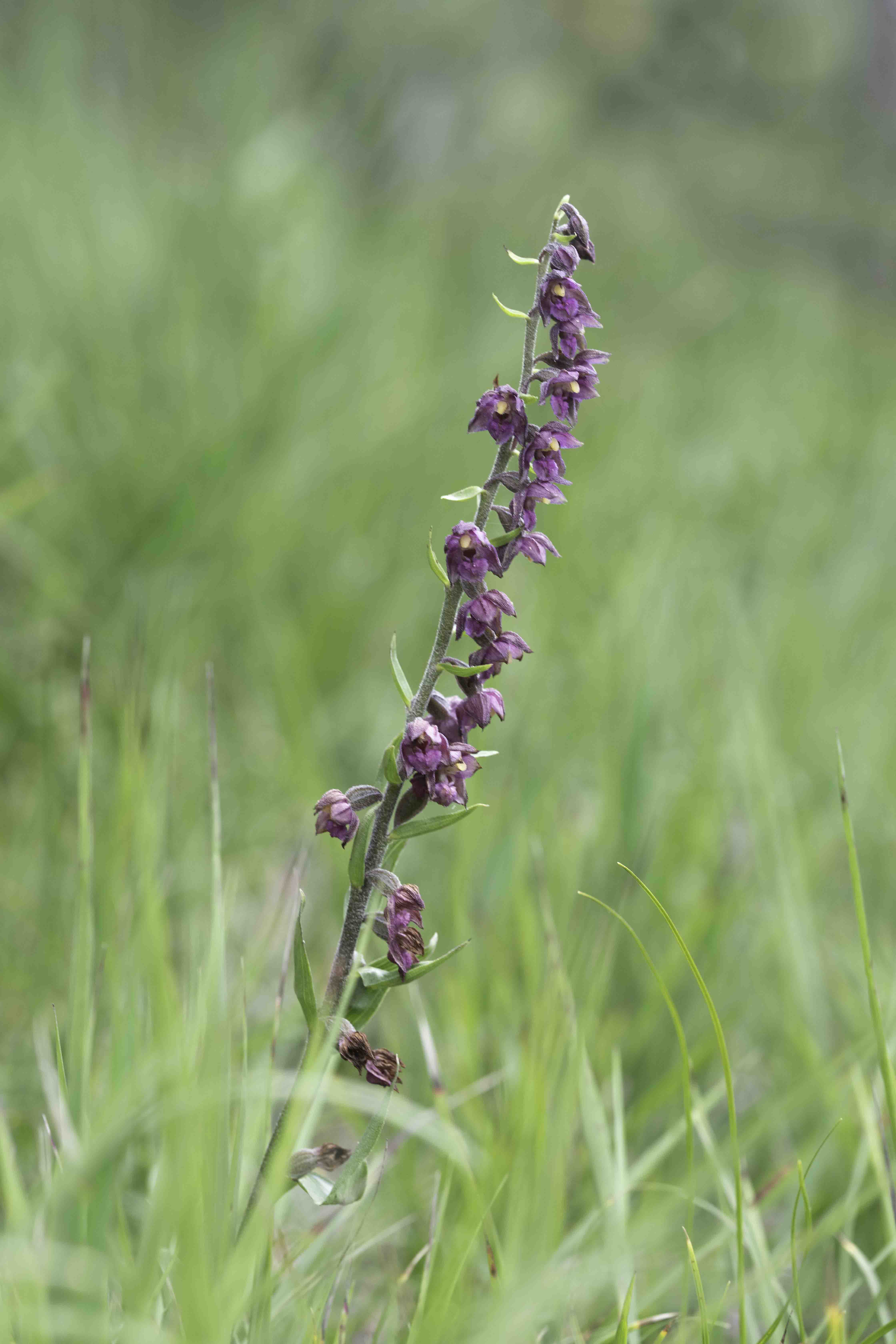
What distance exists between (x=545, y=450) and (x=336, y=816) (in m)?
0.61

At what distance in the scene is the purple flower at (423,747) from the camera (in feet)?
4.26

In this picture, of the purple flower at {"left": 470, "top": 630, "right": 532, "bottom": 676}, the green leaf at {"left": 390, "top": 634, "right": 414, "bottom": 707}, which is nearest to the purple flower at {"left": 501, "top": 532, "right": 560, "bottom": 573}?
the purple flower at {"left": 470, "top": 630, "right": 532, "bottom": 676}

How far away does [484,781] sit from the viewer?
332cm

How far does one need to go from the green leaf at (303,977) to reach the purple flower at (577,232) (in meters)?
1.03

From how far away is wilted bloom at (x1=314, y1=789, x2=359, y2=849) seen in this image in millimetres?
1381

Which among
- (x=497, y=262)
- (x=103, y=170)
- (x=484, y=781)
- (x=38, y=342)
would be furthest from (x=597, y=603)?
(x=497, y=262)

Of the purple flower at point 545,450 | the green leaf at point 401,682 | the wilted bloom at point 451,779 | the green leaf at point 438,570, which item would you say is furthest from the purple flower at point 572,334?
the wilted bloom at point 451,779

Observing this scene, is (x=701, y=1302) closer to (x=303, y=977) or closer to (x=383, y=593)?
(x=303, y=977)

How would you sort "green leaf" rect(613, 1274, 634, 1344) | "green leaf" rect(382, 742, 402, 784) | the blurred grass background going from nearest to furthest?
"green leaf" rect(613, 1274, 634, 1344), "green leaf" rect(382, 742, 402, 784), the blurred grass background

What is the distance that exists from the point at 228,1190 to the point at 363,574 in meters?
3.48

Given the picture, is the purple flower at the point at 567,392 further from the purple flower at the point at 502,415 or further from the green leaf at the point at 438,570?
the green leaf at the point at 438,570

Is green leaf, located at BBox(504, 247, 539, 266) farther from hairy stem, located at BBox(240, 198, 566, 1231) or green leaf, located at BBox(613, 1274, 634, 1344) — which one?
green leaf, located at BBox(613, 1274, 634, 1344)

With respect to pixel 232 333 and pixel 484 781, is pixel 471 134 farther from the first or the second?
pixel 484 781

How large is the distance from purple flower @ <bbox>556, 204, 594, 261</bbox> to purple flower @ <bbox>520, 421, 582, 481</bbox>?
267 millimetres
